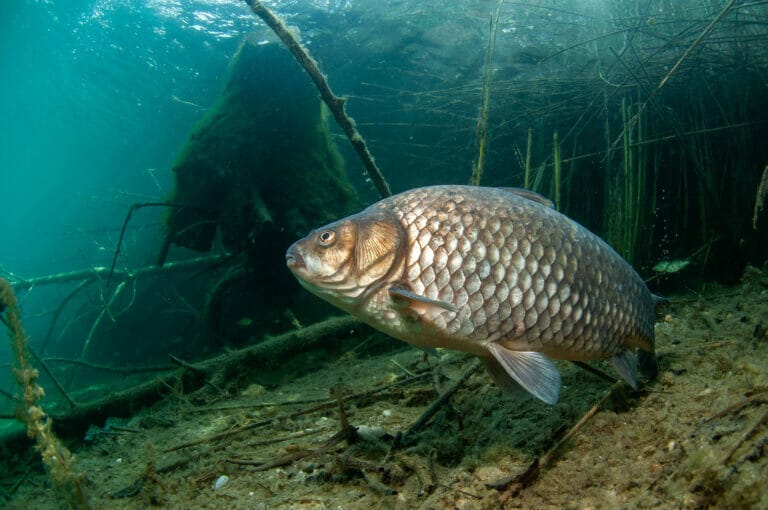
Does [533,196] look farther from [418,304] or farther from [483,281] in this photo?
[418,304]

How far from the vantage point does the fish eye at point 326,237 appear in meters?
2.21

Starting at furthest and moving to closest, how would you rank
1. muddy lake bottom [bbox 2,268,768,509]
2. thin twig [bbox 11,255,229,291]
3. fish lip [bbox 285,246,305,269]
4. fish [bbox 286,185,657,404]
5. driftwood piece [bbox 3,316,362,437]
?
1. thin twig [bbox 11,255,229,291]
2. driftwood piece [bbox 3,316,362,437]
3. fish lip [bbox 285,246,305,269]
4. fish [bbox 286,185,657,404]
5. muddy lake bottom [bbox 2,268,768,509]

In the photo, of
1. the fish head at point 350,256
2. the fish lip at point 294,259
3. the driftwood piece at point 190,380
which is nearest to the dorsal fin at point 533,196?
the fish head at point 350,256

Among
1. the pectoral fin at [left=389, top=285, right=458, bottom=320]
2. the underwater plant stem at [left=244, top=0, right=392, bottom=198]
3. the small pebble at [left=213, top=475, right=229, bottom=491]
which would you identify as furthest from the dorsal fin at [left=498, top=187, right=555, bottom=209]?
the small pebble at [left=213, top=475, right=229, bottom=491]

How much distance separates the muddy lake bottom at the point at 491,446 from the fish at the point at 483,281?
392mm

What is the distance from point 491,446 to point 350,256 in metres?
1.39

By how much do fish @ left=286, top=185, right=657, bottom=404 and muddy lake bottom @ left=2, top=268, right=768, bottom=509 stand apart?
1.29 ft

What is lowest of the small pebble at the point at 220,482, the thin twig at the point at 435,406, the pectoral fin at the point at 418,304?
the small pebble at the point at 220,482

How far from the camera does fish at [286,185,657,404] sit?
81.0 inches

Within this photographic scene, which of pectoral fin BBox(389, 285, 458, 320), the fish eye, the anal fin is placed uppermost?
the fish eye

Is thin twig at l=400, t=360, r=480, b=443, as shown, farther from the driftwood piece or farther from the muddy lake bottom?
the driftwood piece

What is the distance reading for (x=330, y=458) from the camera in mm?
2611

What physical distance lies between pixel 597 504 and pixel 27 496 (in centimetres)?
502

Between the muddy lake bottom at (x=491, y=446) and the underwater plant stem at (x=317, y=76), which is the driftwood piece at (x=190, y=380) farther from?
the underwater plant stem at (x=317, y=76)
